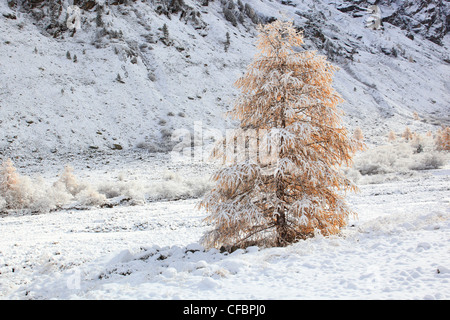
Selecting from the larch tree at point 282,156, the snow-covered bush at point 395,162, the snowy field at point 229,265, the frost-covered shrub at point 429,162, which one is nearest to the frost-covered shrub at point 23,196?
the snowy field at point 229,265

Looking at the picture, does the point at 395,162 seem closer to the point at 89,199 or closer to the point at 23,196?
the point at 89,199

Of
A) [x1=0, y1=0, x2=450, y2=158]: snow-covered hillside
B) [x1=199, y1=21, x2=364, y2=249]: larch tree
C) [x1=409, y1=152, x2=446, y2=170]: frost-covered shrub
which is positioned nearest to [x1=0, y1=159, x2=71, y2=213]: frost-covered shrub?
[x1=0, y1=0, x2=450, y2=158]: snow-covered hillside

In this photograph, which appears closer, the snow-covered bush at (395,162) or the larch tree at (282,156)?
the larch tree at (282,156)

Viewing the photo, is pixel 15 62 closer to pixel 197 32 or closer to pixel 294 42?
pixel 197 32

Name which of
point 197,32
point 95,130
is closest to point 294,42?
point 95,130

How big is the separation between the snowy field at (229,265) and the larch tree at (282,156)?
67cm

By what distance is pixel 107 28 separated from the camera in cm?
3934

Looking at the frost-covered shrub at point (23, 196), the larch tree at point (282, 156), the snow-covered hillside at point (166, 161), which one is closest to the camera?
the snow-covered hillside at point (166, 161)

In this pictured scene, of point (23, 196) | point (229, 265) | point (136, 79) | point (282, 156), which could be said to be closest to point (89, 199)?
point (23, 196)

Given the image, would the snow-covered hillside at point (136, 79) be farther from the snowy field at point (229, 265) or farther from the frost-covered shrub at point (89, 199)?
the snowy field at point (229, 265)

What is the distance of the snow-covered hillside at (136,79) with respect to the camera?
90.1ft

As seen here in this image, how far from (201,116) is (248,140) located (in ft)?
96.6

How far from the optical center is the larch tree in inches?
227

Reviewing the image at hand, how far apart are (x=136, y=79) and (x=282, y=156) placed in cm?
3424
